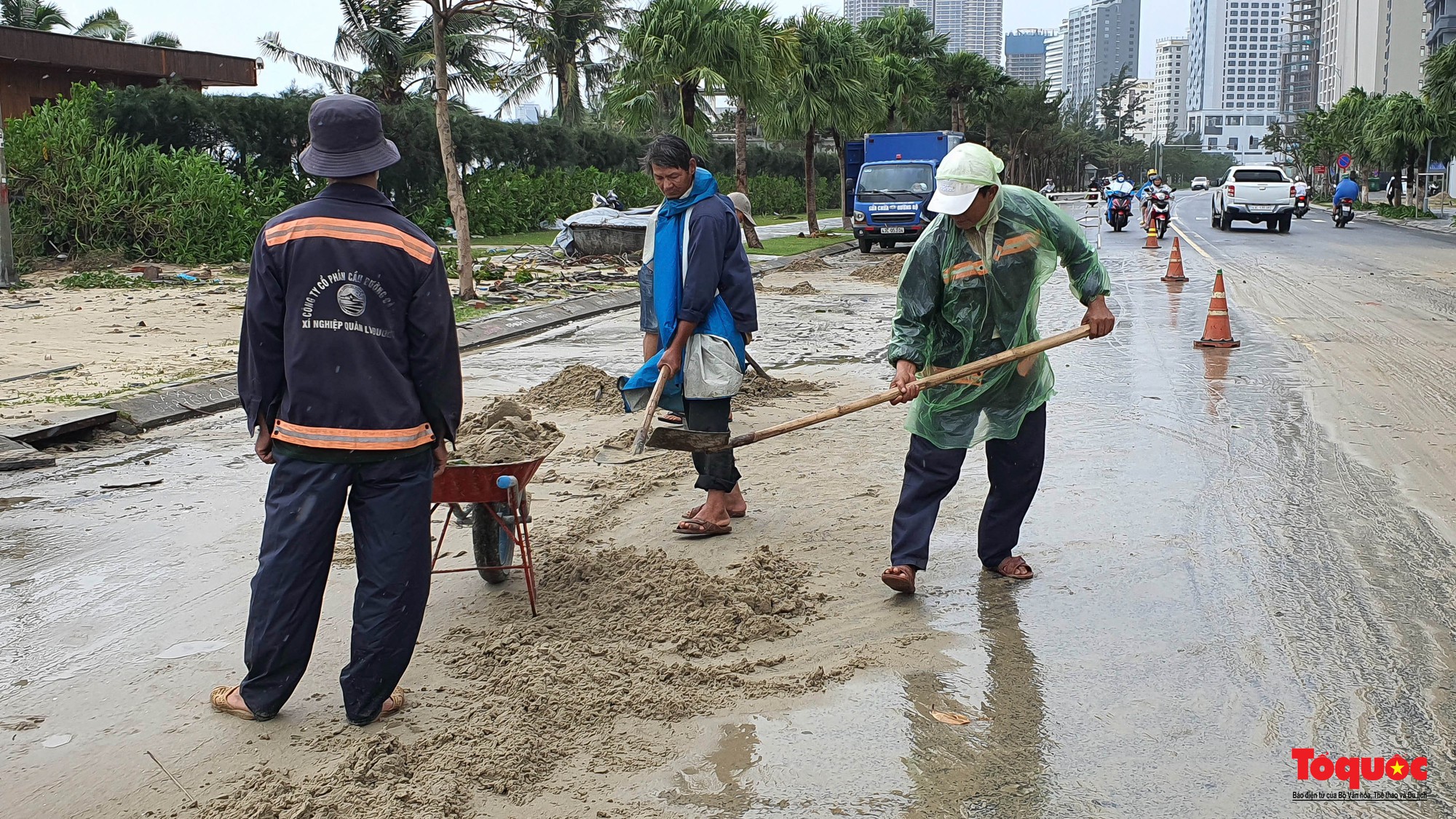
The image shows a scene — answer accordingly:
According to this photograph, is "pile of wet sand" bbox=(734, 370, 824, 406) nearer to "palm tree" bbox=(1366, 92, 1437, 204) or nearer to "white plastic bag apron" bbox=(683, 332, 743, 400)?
"white plastic bag apron" bbox=(683, 332, 743, 400)

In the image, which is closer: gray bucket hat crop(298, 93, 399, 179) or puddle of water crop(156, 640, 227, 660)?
gray bucket hat crop(298, 93, 399, 179)

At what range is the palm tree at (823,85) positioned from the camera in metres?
33.6

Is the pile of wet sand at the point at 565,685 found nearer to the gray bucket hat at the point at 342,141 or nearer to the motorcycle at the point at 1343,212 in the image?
the gray bucket hat at the point at 342,141

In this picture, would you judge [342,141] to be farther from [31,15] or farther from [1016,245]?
[31,15]

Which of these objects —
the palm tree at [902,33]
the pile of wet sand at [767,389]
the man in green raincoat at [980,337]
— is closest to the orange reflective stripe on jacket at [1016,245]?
the man in green raincoat at [980,337]

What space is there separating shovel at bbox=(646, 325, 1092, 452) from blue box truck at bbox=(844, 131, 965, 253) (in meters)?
22.4

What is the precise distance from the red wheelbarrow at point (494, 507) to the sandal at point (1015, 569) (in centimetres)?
185

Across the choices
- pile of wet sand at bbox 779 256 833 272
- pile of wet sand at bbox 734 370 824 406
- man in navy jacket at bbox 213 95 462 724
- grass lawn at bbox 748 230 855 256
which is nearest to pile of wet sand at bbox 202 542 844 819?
man in navy jacket at bbox 213 95 462 724

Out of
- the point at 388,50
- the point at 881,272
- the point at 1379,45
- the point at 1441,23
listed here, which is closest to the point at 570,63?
the point at 388,50

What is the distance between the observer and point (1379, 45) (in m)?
104

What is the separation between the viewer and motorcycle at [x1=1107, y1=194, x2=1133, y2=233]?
113 ft

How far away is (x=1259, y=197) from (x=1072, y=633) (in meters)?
32.7

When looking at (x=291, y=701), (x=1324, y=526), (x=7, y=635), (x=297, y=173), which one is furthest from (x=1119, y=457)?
(x=297, y=173)

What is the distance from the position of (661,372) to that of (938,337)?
1.19 meters
